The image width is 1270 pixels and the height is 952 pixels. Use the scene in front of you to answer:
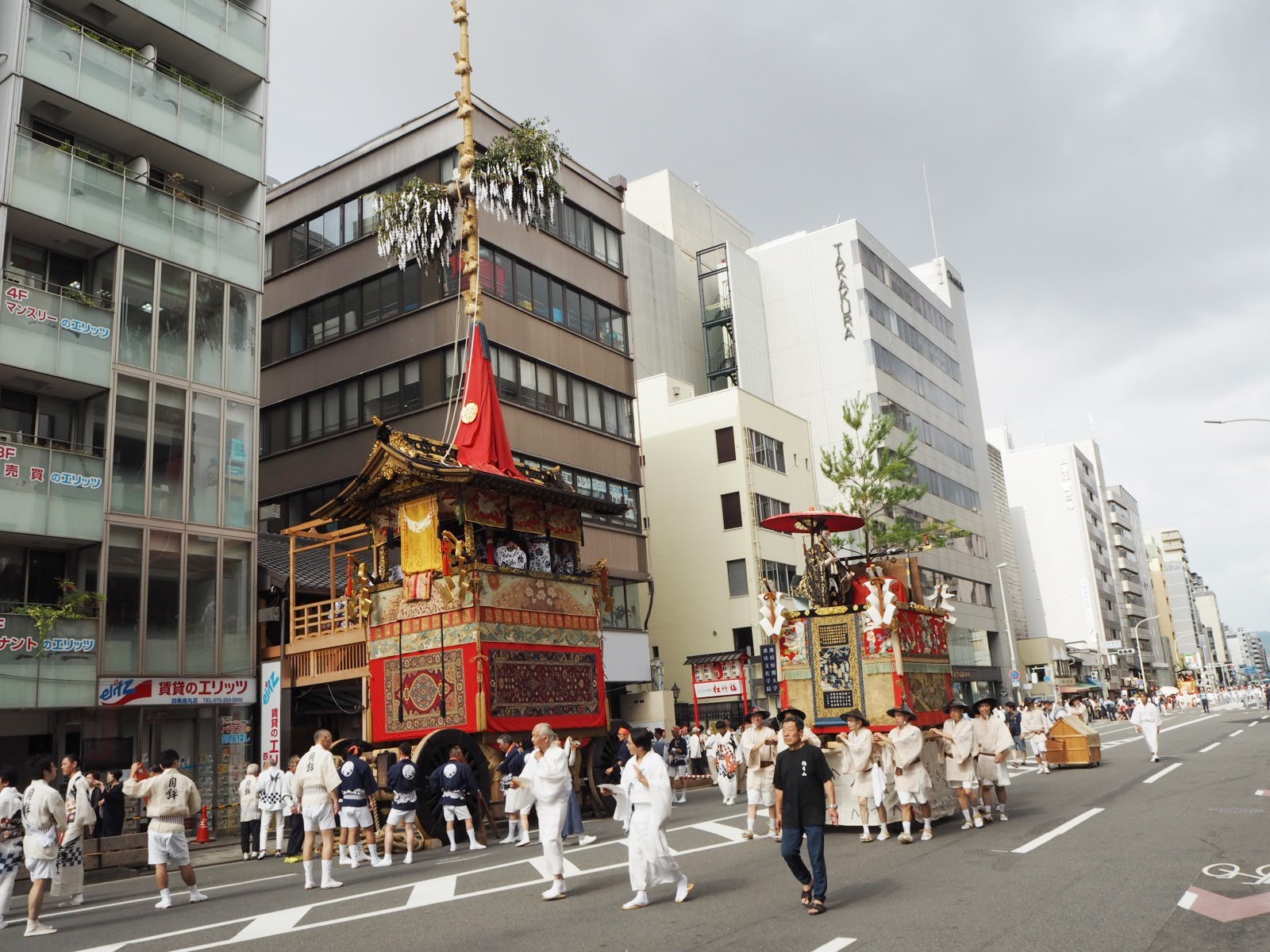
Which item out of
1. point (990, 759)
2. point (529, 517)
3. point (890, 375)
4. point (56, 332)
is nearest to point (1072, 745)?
point (990, 759)

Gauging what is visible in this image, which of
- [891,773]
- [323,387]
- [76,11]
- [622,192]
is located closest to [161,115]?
[76,11]

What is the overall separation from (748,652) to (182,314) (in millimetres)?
26146

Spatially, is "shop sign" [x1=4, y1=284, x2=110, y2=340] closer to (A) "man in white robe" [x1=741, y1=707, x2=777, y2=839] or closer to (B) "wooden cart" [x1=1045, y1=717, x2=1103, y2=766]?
(A) "man in white robe" [x1=741, y1=707, x2=777, y2=839]

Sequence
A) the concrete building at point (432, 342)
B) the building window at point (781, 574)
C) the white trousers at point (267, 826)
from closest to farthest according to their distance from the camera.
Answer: the white trousers at point (267, 826) < the concrete building at point (432, 342) < the building window at point (781, 574)

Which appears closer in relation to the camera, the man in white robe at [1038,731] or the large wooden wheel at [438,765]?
the large wooden wheel at [438,765]

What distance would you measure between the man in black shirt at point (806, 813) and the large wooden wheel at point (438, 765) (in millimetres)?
9474

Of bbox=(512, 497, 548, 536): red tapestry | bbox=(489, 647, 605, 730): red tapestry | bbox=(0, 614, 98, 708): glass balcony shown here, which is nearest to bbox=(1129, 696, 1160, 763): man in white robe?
bbox=(489, 647, 605, 730): red tapestry

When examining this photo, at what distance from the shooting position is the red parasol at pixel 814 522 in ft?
62.1

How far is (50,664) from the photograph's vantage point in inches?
841

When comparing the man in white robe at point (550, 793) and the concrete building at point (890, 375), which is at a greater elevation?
the concrete building at point (890, 375)

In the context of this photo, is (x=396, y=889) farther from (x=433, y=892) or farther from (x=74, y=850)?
(x=74, y=850)

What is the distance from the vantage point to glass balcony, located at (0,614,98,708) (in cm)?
2081

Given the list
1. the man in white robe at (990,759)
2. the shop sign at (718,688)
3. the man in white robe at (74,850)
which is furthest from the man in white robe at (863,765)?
the shop sign at (718,688)

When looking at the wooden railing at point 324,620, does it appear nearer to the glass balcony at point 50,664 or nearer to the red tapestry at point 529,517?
the red tapestry at point 529,517
